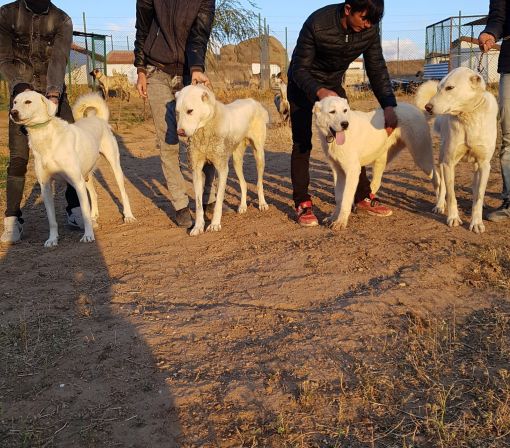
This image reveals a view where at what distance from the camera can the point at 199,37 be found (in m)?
4.53

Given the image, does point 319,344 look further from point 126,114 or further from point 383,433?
point 126,114

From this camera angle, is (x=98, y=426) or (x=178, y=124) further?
(x=178, y=124)

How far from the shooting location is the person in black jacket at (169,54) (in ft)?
14.7

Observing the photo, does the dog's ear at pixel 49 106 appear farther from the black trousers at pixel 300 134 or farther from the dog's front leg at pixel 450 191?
the dog's front leg at pixel 450 191

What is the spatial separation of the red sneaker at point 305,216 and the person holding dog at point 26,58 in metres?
2.30

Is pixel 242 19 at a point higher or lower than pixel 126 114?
higher

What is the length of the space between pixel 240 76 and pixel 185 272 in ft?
68.9

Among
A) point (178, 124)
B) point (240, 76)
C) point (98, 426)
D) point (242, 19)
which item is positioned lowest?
point (98, 426)

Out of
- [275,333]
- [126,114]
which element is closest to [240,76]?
[126,114]

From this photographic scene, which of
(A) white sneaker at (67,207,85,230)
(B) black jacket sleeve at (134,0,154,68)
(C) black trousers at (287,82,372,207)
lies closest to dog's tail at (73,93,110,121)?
(B) black jacket sleeve at (134,0,154,68)

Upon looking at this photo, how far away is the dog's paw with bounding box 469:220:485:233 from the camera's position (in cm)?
408

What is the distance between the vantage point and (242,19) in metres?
17.9

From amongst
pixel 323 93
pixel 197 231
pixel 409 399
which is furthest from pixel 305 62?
→ pixel 409 399

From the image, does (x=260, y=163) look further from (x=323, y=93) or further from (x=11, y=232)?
(x=11, y=232)
